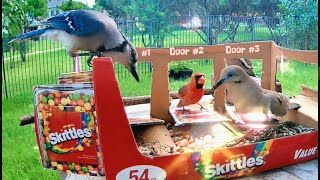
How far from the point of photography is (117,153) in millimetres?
939

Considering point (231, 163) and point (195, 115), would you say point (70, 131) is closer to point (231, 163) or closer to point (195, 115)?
point (231, 163)

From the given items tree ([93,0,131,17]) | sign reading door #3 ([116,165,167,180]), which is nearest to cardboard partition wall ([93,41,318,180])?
sign reading door #3 ([116,165,167,180])

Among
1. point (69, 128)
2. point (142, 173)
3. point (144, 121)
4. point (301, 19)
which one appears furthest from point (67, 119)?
point (301, 19)

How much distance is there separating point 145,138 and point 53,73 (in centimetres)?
36

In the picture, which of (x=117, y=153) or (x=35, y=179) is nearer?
(x=117, y=153)

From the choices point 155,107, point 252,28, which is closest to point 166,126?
point 155,107

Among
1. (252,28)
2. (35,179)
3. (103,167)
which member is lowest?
(35,179)

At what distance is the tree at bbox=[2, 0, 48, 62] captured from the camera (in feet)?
3.94

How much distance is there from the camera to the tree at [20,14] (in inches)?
47.3

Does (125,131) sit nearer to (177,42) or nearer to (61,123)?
(61,123)

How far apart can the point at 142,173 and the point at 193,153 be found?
110 mm

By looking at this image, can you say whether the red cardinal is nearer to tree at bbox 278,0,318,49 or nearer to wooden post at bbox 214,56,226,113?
wooden post at bbox 214,56,226,113

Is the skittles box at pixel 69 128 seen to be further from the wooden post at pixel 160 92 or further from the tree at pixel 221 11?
the tree at pixel 221 11

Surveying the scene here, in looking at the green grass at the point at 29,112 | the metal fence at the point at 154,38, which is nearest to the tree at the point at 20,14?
the metal fence at the point at 154,38
